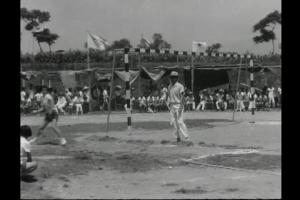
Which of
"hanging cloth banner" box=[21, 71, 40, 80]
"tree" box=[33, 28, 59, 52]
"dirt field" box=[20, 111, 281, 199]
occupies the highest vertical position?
"tree" box=[33, 28, 59, 52]

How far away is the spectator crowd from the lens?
30.5 meters

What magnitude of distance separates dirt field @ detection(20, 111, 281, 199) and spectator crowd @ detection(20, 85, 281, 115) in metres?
14.0

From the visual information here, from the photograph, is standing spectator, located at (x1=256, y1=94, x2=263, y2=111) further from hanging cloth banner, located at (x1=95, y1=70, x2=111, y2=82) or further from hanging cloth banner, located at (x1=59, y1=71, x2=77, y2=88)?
hanging cloth banner, located at (x1=59, y1=71, x2=77, y2=88)

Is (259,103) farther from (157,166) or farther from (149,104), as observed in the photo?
(157,166)

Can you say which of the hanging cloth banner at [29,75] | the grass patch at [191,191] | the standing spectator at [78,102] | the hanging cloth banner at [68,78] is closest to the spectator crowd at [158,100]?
the standing spectator at [78,102]

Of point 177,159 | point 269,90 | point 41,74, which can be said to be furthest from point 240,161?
point 41,74

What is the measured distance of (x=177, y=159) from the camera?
11062mm

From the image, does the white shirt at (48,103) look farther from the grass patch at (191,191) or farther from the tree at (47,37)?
the tree at (47,37)

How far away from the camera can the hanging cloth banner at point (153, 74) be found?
1282 inches

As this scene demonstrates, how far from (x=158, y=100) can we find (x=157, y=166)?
21.4 m

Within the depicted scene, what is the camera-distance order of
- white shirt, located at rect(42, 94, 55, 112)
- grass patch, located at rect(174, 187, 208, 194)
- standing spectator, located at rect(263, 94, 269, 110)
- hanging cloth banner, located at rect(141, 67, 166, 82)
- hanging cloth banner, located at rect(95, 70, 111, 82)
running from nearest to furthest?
grass patch, located at rect(174, 187, 208, 194), white shirt, located at rect(42, 94, 55, 112), standing spectator, located at rect(263, 94, 269, 110), hanging cloth banner, located at rect(141, 67, 166, 82), hanging cloth banner, located at rect(95, 70, 111, 82)

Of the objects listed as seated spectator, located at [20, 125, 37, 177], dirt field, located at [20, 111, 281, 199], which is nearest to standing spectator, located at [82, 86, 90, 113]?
dirt field, located at [20, 111, 281, 199]

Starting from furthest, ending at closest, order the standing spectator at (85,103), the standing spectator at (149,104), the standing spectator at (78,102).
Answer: the standing spectator at (149,104)
the standing spectator at (85,103)
the standing spectator at (78,102)

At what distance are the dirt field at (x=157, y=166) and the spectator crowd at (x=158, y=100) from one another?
45.8 feet
